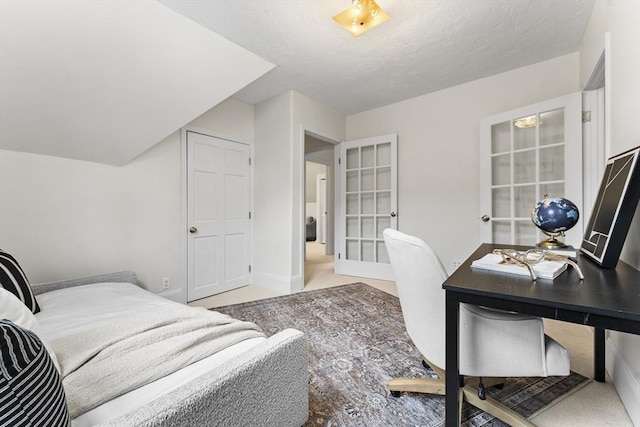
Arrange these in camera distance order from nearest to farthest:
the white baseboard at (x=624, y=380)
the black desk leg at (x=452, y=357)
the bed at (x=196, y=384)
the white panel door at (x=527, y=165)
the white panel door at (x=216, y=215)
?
the bed at (x=196, y=384) < the black desk leg at (x=452, y=357) < the white baseboard at (x=624, y=380) < the white panel door at (x=527, y=165) < the white panel door at (x=216, y=215)

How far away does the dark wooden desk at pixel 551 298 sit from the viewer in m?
0.73

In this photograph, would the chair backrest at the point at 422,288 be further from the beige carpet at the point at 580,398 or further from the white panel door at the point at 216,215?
the white panel door at the point at 216,215

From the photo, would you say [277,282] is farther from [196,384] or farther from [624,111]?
[624,111]

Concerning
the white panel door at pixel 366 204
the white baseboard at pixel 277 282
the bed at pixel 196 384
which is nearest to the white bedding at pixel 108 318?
the bed at pixel 196 384

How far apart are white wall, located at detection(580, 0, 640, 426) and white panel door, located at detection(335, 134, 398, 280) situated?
2.20 meters

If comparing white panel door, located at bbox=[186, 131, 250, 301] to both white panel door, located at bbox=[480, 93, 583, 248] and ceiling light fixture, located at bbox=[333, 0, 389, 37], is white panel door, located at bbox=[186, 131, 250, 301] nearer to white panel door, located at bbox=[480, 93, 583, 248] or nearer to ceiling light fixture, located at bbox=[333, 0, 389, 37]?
ceiling light fixture, located at bbox=[333, 0, 389, 37]

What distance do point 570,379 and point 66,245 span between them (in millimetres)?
3574

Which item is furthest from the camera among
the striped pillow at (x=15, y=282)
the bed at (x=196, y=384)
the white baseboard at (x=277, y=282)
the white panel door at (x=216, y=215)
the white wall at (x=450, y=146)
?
the white baseboard at (x=277, y=282)

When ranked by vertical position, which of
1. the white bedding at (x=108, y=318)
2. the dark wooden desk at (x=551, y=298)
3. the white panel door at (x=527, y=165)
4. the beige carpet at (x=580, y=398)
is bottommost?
the beige carpet at (x=580, y=398)

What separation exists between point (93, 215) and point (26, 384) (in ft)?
7.92

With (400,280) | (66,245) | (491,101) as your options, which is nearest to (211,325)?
(400,280)

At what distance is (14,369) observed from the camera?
445mm

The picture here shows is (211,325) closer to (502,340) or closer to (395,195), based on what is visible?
(502,340)

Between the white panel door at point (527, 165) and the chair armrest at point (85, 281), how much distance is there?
353 cm
